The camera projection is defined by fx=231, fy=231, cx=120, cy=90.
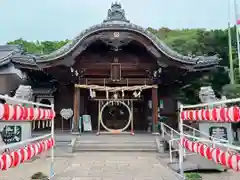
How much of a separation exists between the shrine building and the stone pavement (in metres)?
3.49

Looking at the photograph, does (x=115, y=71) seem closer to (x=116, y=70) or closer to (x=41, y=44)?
(x=116, y=70)

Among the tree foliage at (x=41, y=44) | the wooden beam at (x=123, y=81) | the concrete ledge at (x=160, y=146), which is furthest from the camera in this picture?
the tree foliage at (x=41, y=44)

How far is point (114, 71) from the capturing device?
12.6m

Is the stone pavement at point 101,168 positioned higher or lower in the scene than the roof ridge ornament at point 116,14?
lower

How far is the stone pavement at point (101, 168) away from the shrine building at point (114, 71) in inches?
138

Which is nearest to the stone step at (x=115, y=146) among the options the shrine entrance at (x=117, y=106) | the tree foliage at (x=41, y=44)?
the shrine entrance at (x=117, y=106)

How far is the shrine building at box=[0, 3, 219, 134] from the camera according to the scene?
11.4 metres

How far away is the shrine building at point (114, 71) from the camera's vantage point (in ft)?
37.2

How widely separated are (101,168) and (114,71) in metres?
6.61

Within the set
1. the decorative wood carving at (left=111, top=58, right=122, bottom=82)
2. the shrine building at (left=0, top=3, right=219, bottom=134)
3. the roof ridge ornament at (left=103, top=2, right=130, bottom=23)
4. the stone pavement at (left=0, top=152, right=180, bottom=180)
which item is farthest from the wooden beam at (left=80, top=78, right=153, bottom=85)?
the stone pavement at (left=0, top=152, right=180, bottom=180)

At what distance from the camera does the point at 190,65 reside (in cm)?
1182

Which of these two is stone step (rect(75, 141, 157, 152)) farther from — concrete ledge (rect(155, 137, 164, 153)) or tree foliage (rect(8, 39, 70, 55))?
tree foliage (rect(8, 39, 70, 55))

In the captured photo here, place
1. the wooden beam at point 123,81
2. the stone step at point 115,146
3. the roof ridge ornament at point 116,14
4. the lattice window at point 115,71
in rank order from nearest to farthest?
the stone step at point 115,146
the lattice window at point 115,71
the wooden beam at point 123,81
the roof ridge ornament at point 116,14

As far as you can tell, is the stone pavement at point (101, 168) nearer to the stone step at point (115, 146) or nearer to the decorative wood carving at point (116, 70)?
the stone step at point (115, 146)
